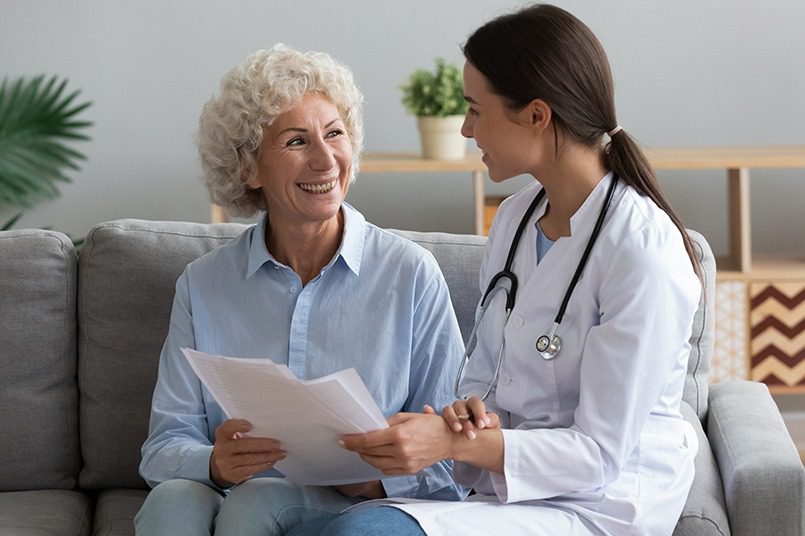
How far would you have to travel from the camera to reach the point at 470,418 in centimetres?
179

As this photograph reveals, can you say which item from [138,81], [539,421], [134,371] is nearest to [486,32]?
[539,421]

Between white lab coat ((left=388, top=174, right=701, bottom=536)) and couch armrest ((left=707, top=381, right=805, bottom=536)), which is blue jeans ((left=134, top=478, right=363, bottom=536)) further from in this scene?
couch armrest ((left=707, top=381, right=805, bottom=536))

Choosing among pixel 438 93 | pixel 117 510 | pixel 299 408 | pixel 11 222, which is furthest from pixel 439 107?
pixel 299 408

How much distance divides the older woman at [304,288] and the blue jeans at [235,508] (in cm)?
14

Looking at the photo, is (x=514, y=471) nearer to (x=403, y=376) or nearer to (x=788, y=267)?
(x=403, y=376)

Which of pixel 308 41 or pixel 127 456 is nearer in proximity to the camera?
pixel 127 456

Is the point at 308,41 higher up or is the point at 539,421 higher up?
the point at 308,41

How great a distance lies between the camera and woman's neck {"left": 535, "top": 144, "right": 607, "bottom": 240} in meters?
1.85

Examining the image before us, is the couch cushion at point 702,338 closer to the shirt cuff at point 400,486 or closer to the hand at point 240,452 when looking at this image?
the shirt cuff at point 400,486

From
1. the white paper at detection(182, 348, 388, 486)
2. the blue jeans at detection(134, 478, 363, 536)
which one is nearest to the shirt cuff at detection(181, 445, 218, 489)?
the blue jeans at detection(134, 478, 363, 536)

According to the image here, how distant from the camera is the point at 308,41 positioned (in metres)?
4.12

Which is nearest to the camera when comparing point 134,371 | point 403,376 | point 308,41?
point 403,376

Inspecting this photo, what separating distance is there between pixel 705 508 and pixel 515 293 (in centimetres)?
46

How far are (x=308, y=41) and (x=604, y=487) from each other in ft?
8.71
